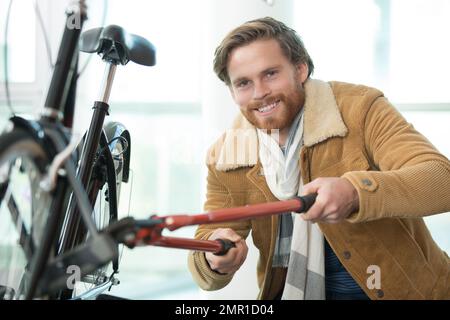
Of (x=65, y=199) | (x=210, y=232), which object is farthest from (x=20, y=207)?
(x=210, y=232)

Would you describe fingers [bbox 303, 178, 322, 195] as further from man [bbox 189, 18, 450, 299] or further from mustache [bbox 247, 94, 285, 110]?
mustache [bbox 247, 94, 285, 110]

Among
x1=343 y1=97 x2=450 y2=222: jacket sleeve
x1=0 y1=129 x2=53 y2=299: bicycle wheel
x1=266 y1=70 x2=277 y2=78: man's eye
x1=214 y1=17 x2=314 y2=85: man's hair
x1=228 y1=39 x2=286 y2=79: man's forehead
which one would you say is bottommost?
x1=0 y1=129 x2=53 y2=299: bicycle wheel

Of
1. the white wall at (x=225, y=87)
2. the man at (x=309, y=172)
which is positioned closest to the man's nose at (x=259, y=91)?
the man at (x=309, y=172)

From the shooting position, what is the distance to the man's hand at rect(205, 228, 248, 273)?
1.08 meters

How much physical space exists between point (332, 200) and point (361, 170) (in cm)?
28

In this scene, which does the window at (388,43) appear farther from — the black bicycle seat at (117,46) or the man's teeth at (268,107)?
the black bicycle seat at (117,46)

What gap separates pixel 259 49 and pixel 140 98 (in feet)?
4.52

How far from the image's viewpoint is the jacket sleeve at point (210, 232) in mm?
1160

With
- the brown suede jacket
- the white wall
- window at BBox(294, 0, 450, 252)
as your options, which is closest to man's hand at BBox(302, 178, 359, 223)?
the brown suede jacket

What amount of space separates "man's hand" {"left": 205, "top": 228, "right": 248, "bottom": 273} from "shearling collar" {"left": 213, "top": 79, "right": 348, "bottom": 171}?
0.19 m

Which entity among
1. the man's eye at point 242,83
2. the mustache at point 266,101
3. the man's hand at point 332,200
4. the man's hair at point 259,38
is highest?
the man's hair at point 259,38

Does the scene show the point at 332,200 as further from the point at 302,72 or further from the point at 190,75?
the point at 190,75

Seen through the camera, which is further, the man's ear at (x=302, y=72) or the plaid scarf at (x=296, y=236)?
the man's ear at (x=302, y=72)
